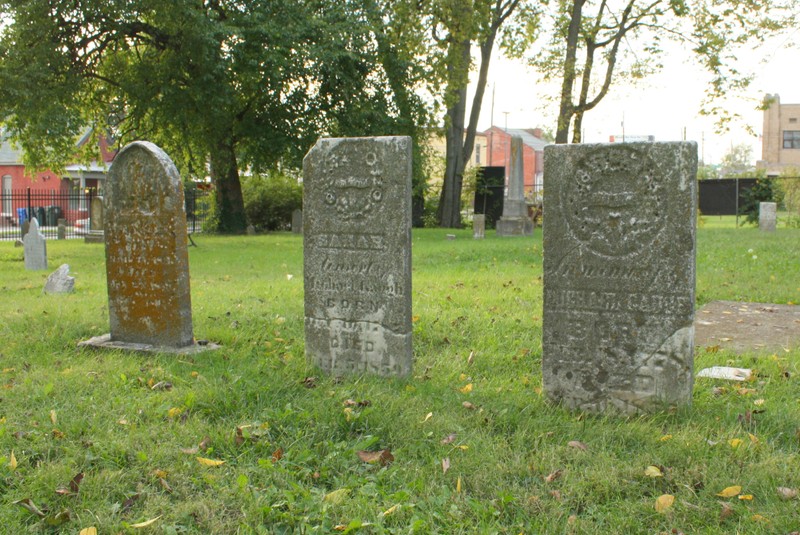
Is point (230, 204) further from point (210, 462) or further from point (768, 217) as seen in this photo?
point (210, 462)

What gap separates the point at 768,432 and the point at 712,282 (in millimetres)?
5974

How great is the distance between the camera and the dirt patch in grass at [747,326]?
601 cm

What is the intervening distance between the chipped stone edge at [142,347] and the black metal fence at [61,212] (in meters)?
16.0

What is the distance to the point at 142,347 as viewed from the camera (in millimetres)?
5984

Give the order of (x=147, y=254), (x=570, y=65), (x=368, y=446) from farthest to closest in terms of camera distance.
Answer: (x=570, y=65)
(x=147, y=254)
(x=368, y=446)

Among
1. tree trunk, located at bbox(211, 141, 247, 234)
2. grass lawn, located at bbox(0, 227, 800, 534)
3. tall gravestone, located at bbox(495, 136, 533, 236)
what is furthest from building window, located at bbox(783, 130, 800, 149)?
grass lawn, located at bbox(0, 227, 800, 534)

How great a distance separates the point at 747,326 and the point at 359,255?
4.00 metres

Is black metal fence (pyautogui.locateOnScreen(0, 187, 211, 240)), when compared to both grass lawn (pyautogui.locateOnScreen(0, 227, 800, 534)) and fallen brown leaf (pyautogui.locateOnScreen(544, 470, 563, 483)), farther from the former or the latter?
fallen brown leaf (pyautogui.locateOnScreen(544, 470, 563, 483))

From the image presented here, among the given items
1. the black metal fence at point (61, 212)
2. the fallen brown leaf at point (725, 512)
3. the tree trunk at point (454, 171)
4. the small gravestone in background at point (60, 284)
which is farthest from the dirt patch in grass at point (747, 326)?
the tree trunk at point (454, 171)

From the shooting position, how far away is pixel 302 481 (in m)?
3.54

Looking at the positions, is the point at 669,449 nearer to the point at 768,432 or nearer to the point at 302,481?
the point at 768,432

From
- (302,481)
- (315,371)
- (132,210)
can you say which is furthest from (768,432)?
(132,210)

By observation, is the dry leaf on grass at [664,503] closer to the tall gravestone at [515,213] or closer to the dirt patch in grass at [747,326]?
the dirt patch in grass at [747,326]

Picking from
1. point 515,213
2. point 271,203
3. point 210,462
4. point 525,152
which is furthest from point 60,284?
point 525,152
